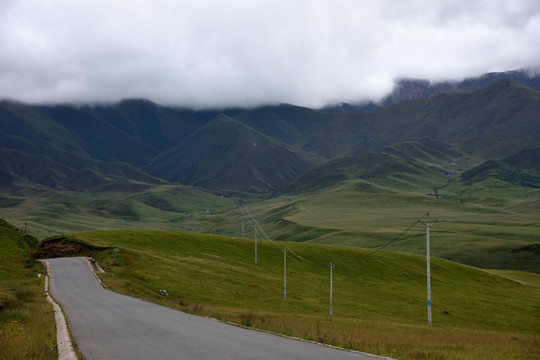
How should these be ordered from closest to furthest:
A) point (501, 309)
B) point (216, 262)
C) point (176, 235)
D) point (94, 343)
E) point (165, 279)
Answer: point (94, 343), point (165, 279), point (501, 309), point (216, 262), point (176, 235)

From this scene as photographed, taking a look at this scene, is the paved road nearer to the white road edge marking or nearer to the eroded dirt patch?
the white road edge marking

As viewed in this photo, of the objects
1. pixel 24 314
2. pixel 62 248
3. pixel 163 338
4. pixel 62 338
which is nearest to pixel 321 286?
pixel 62 248

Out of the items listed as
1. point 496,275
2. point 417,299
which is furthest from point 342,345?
point 496,275

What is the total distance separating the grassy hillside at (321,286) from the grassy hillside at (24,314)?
1066 cm

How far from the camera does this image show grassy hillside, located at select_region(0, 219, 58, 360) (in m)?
22.5

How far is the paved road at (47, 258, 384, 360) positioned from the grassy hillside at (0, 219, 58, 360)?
160 cm

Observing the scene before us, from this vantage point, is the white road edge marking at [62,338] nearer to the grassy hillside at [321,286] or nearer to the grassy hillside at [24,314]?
the grassy hillside at [24,314]

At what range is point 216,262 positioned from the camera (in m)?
100

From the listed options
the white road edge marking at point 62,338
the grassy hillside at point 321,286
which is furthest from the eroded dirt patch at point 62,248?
the white road edge marking at point 62,338

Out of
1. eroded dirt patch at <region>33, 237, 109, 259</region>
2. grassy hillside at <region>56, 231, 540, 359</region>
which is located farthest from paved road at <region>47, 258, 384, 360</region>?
eroded dirt patch at <region>33, 237, 109, 259</region>

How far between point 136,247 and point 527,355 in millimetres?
85883

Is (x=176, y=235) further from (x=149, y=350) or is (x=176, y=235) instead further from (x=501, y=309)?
→ (x=149, y=350)

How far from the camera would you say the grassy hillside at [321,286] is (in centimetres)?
6099

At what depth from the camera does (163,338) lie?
84.4 feet
